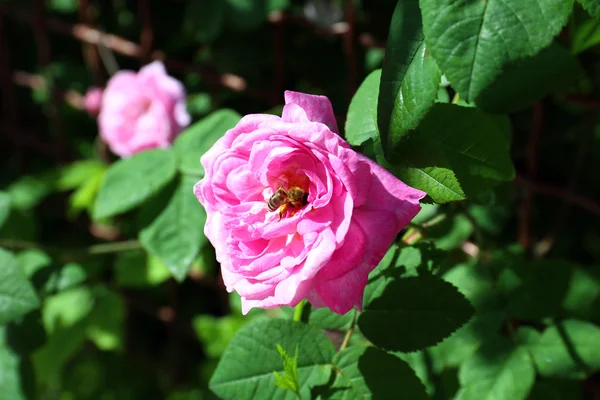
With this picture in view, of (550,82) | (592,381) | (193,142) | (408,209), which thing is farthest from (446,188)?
(592,381)

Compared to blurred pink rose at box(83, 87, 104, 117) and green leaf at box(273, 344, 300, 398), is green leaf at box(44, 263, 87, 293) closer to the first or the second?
blurred pink rose at box(83, 87, 104, 117)

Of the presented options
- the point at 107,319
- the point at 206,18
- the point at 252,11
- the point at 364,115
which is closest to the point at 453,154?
the point at 364,115

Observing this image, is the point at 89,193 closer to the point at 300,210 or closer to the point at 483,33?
the point at 300,210

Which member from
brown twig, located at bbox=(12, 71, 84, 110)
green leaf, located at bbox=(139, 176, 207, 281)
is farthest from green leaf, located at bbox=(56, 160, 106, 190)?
green leaf, located at bbox=(139, 176, 207, 281)

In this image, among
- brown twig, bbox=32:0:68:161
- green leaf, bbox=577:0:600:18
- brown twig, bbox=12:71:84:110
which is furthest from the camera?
brown twig, bbox=12:71:84:110

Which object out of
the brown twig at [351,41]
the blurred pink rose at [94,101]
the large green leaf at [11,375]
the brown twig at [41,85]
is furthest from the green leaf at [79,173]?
the brown twig at [351,41]

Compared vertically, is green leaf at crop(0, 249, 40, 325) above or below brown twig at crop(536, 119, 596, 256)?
above
